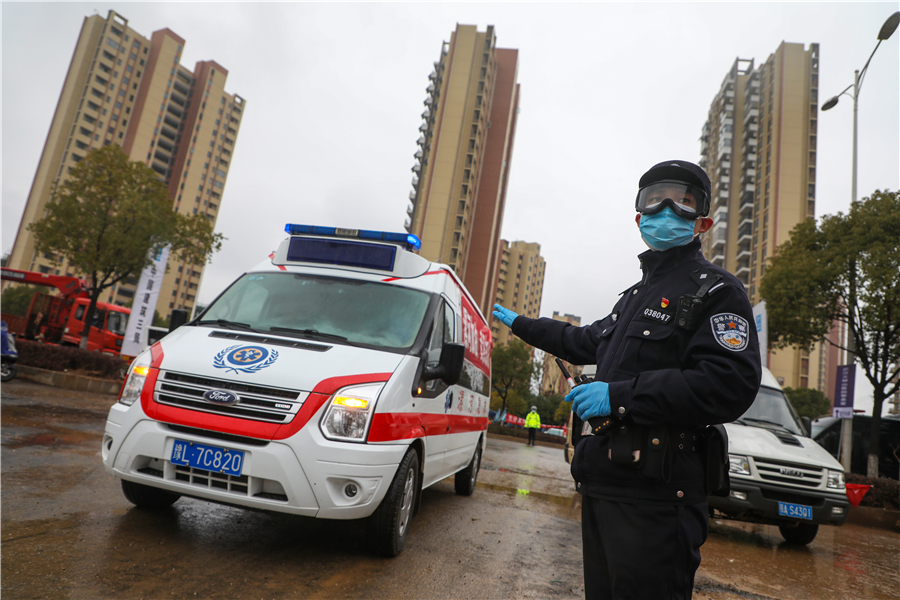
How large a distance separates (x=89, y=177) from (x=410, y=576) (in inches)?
825

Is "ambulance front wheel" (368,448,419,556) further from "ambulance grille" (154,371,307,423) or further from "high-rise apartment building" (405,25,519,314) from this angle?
"high-rise apartment building" (405,25,519,314)

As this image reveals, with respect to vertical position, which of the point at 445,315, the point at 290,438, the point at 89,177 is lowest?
the point at 290,438

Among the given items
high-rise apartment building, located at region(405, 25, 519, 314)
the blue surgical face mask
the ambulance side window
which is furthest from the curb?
high-rise apartment building, located at region(405, 25, 519, 314)

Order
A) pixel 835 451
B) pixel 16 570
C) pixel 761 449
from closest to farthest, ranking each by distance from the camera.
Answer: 1. pixel 16 570
2. pixel 761 449
3. pixel 835 451

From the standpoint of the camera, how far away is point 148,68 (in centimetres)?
8831

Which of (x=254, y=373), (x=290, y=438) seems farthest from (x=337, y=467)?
(x=254, y=373)

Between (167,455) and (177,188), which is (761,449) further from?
(177,188)

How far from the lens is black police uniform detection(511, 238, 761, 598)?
1767 millimetres

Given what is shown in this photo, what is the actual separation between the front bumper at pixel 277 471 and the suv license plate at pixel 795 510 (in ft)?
15.9

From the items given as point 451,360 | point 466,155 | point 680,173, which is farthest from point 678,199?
point 466,155

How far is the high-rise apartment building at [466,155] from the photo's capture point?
60281 mm

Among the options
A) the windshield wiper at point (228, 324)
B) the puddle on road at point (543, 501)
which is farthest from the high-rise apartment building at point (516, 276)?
the windshield wiper at point (228, 324)

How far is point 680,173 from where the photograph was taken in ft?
7.30

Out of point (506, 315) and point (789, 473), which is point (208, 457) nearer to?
point (506, 315)
